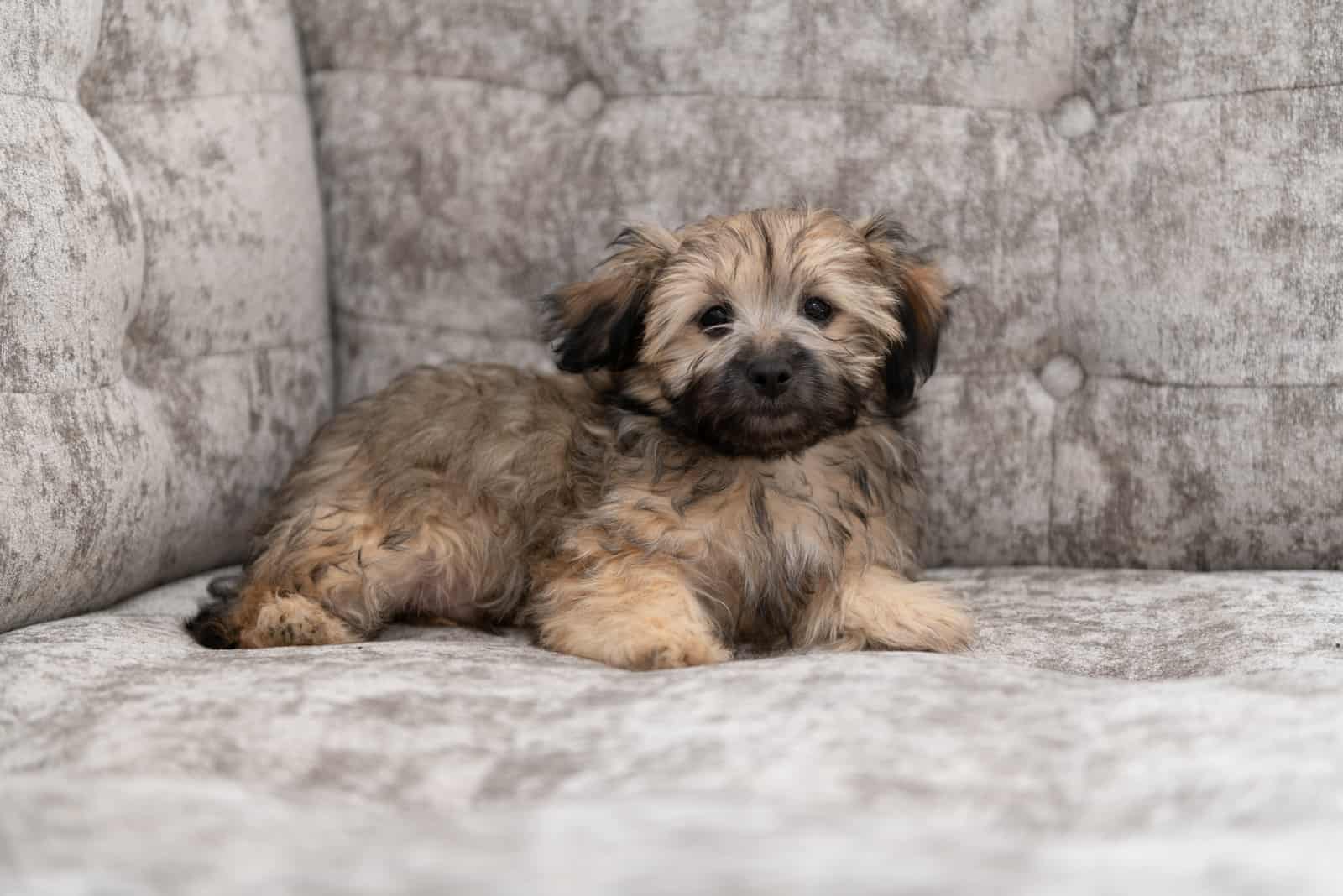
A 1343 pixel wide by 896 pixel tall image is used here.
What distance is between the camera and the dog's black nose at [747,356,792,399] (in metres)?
2.58

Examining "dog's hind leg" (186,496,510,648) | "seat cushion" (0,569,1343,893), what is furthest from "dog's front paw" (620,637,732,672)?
"dog's hind leg" (186,496,510,648)

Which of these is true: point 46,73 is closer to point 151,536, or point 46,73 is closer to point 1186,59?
point 151,536

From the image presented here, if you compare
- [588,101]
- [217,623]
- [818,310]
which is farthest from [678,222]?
[217,623]

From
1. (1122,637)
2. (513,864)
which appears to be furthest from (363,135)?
(513,864)

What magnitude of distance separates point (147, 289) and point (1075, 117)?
2160 millimetres

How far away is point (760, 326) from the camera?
2762 mm

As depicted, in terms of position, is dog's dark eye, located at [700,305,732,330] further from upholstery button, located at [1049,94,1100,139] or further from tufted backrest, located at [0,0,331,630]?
tufted backrest, located at [0,0,331,630]

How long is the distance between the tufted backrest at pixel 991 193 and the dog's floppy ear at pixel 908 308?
13.4 inches

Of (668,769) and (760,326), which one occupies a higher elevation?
(760,326)

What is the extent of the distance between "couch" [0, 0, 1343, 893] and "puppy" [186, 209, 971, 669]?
16cm

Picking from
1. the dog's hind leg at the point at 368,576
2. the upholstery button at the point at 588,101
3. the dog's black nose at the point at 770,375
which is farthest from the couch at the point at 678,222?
the dog's black nose at the point at 770,375

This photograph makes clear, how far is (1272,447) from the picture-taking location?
3.08 m

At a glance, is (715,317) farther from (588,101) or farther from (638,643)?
(588,101)

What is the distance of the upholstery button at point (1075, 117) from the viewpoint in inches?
129
